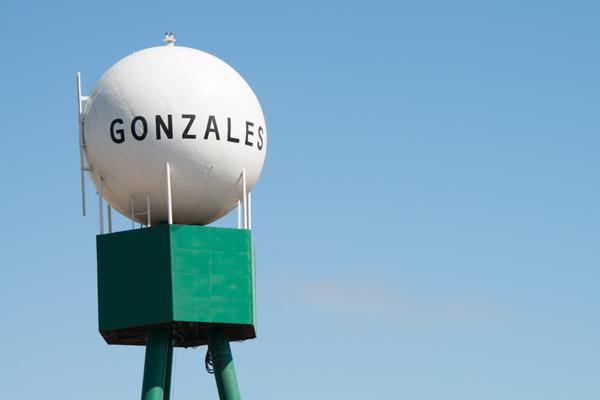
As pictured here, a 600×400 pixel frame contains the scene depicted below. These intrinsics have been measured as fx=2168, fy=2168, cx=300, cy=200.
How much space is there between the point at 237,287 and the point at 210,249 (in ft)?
5.72

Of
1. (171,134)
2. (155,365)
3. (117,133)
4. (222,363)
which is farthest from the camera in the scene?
(222,363)

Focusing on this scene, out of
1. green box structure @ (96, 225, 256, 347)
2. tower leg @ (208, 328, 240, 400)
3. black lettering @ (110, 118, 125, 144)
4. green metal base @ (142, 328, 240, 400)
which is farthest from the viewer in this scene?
tower leg @ (208, 328, 240, 400)

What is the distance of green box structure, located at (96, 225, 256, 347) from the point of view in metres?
79.9

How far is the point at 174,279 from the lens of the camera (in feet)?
262

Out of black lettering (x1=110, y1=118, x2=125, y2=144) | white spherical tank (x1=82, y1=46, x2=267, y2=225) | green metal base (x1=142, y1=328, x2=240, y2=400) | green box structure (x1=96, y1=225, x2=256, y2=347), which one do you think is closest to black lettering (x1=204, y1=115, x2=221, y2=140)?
white spherical tank (x1=82, y1=46, x2=267, y2=225)

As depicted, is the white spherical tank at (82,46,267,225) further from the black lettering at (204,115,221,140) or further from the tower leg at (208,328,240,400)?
the tower leg at (208,328,240,400)

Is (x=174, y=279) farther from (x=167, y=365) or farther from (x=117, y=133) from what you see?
(x=117, y=133)

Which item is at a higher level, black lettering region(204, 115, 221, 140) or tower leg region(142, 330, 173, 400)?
black lettering region(204, 115, 221, 140)

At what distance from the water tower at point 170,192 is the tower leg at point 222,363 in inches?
1.5

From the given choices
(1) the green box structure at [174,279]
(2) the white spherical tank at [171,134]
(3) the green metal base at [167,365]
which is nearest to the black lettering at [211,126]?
(2) the white spherical tank at [171,134]

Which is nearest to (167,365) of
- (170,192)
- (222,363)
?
(222,363)

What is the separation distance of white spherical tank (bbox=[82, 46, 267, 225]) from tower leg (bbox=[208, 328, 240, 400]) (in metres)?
4.55

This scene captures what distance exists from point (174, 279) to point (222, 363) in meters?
4.31

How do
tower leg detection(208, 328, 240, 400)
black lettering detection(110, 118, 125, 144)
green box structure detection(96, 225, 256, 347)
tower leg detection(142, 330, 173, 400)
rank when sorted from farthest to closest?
tower leg detection(208, 328, 240, 400) → tower leg detection(142, 330, 173, 400) → black lettering detection(110, 118, 125, 144) → green box structure detection(96, 225, 256, 347)
